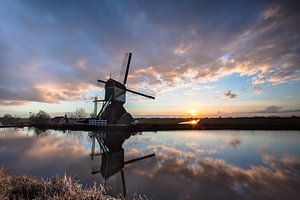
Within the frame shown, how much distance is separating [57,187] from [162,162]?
19.6ft

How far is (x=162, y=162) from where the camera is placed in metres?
9.09

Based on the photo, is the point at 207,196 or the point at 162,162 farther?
the point at 162,162

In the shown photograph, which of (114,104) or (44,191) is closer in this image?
(44,191)

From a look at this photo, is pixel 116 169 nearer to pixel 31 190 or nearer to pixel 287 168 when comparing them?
pixel 31 190

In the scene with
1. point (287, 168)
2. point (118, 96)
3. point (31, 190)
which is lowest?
point (287, 168)

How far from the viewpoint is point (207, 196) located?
4980 mm

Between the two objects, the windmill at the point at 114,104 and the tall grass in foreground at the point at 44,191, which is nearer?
the tall grass in foreground at the point at 44,191

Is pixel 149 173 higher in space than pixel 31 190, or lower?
lower

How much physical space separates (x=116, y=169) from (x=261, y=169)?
5.97 metres

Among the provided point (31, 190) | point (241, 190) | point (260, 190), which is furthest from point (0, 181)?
point (260, 190)

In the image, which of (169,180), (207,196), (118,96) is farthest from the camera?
(118,96)

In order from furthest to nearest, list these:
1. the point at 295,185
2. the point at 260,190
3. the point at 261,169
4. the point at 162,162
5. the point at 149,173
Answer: the point at 162,162, the point at 261,169, the point at 149,173, the point at 295,185, the point at 260,190

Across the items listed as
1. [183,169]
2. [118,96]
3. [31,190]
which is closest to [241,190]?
[183,169]

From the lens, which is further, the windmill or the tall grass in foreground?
the windmill
